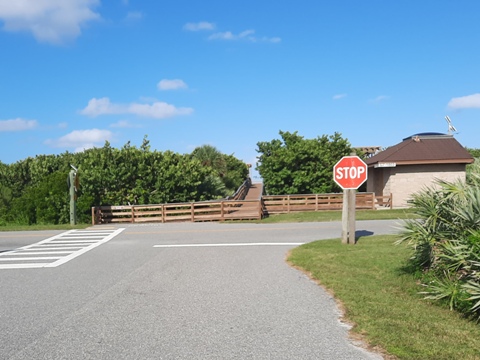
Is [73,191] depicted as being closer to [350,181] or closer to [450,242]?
[350,181]

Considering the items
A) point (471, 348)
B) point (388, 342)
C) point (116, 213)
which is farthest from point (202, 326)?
point (116, 213)

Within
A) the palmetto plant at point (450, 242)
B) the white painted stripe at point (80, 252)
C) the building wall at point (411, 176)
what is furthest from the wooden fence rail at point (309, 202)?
the palmetto plant at point (450, 242)

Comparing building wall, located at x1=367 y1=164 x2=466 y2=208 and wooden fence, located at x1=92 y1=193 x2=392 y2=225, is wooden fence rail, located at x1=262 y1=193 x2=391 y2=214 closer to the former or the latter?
wooden fence, located at x1=92 y1=193 x2=392 y2=225

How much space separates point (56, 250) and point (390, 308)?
11.8m

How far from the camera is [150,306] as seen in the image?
23.6 ft

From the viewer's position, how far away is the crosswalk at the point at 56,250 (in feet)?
39.7

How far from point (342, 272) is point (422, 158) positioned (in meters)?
21.8

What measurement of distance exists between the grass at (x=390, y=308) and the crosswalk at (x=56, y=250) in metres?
6.93

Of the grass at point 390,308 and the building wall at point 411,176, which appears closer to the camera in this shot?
the grass at point 390,308

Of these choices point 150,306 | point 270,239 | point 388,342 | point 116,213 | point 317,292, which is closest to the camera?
point 388,342

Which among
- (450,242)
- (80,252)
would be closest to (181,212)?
(80,252)

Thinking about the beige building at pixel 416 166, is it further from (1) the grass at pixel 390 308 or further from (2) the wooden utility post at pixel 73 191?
(2) the wooden utility post at pixel 73 191

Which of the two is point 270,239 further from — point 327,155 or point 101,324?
point 327,155

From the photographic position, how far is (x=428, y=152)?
29.2 m
